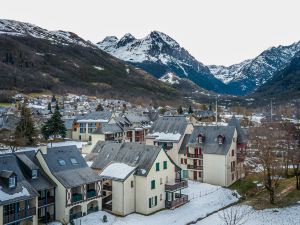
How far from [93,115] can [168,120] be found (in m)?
52.5

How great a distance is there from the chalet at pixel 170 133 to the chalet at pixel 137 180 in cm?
1531

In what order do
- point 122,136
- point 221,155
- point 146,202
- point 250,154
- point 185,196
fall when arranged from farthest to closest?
point 122,136 < point 250,154 < point 221,155 < point 185,196 < point 146,202

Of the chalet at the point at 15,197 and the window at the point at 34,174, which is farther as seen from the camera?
the window at the point at 34,174

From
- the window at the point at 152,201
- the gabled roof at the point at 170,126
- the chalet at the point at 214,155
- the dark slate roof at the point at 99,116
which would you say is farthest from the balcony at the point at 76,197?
the dark slate roof at the point at 99,116

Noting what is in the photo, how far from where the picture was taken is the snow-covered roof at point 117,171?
5056cm

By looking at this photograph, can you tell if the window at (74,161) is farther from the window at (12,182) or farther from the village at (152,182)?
the window at (12,182)

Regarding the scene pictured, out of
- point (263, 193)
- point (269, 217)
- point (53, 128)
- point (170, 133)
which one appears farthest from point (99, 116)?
point (269, 217)

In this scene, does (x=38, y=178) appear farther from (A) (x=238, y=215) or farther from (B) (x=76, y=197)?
(A) (x=238, y=215)

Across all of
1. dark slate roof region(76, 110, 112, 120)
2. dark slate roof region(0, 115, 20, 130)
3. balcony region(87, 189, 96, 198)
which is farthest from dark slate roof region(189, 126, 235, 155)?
dark slate roof region(0, 115, 20, 130)

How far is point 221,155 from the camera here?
212 ft

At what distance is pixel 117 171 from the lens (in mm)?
52031

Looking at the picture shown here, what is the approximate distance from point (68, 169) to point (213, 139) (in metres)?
30.0

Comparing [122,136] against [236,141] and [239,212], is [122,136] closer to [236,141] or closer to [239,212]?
[236,141]

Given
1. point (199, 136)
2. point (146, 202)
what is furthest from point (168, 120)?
point (146, 202)
